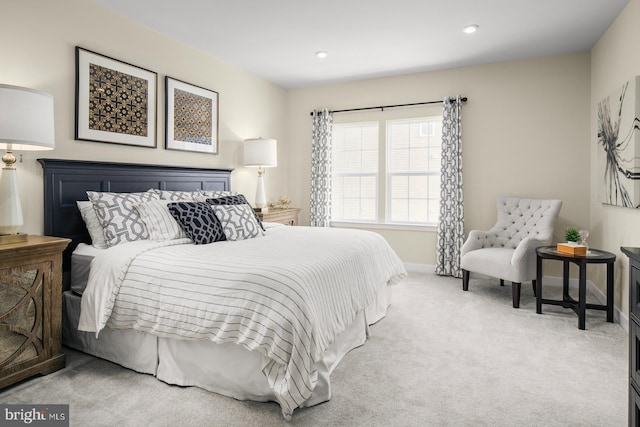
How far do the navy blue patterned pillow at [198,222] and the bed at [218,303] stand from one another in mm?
93

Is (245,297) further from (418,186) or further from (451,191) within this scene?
(418,186)

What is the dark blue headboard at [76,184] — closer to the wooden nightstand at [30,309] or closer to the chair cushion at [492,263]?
the wooden nightstand at [30,309]

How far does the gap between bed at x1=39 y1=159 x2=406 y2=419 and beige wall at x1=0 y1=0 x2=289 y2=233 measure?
19 cm

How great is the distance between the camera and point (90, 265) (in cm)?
256

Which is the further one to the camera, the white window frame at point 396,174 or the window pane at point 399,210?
the window pane at point 399,210

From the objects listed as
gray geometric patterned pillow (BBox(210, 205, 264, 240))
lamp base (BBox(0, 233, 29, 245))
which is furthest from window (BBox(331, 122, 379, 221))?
lamp base (BBox(0, 233, 29, 245))

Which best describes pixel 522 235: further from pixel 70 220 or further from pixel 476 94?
pixel 70 220

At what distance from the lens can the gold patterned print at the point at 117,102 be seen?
3.13 meters

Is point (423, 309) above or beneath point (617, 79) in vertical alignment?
beneath

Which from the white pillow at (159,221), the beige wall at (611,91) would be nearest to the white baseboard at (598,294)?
the beige wall at (611,91)

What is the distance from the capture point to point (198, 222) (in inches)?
116

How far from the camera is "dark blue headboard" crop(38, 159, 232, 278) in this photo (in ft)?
9.15

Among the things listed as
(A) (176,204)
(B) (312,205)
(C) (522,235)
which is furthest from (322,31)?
(C) (522,235)

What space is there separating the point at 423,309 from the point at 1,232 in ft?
10.7
